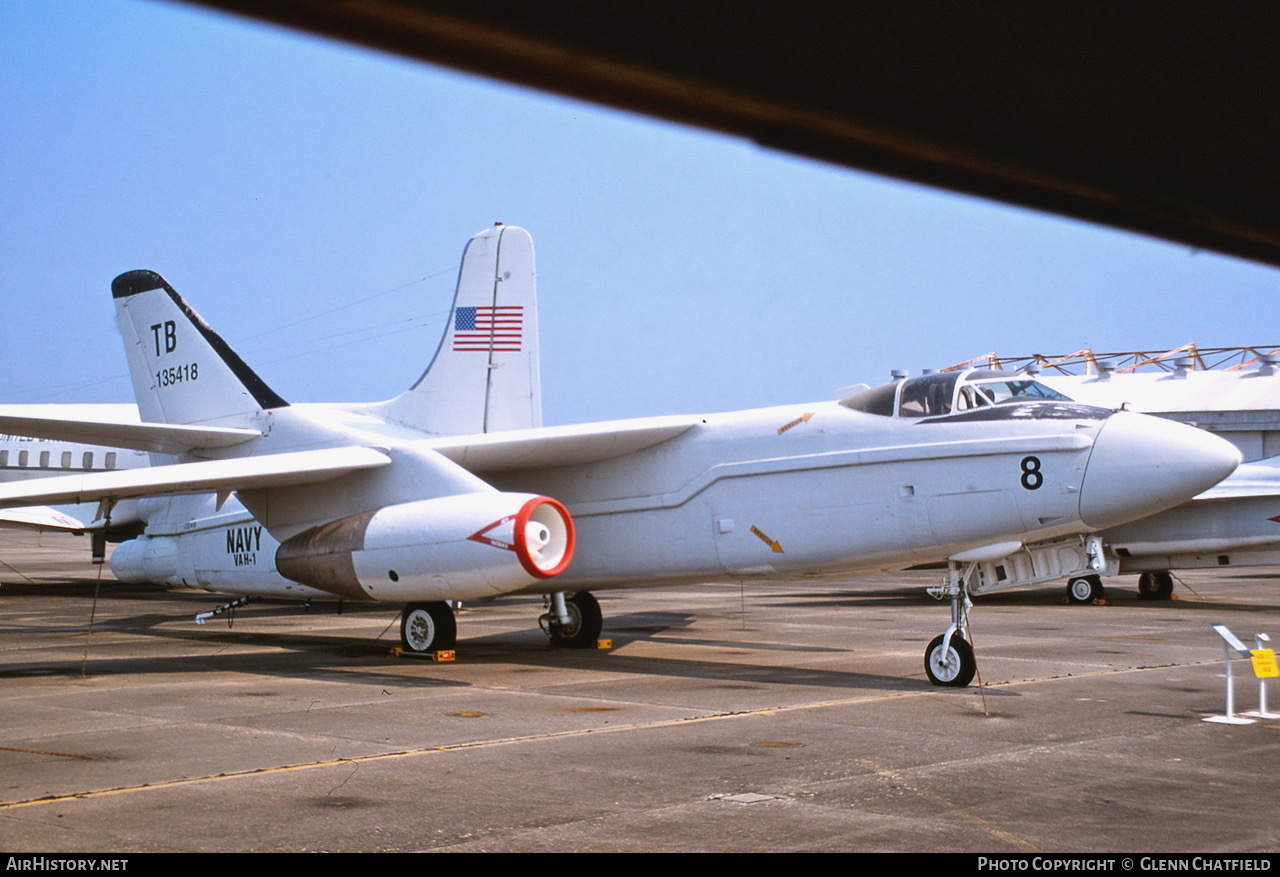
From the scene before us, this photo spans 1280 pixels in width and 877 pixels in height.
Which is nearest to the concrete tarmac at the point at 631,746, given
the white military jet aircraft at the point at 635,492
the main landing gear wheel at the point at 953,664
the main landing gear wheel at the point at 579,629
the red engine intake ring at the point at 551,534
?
the main landing gear wheel at the point at 953,664

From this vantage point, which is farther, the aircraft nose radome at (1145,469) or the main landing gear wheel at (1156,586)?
the main landing gear wheel at (1156,586)

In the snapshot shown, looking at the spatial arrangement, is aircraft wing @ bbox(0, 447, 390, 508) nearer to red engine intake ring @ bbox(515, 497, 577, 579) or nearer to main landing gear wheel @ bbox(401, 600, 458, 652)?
main landing gear wheel @ bbox(401, 600, 458, 652)

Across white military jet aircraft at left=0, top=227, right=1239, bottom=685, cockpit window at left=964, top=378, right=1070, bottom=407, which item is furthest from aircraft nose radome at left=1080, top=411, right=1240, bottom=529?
cockpit window at left=964, top=378, right=1070, bottom=407

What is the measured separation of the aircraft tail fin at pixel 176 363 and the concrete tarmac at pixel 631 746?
3.38 m

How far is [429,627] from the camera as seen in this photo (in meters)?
14.7

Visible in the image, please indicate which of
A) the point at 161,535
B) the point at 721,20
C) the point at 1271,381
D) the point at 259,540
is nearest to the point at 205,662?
the point at 259,540

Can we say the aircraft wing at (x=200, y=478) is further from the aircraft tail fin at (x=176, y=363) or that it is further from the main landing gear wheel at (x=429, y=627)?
the aircraft tail fin at (x=176, y=363)

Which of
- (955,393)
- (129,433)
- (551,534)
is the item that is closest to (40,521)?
(129,433)

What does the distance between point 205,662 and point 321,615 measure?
313 inches

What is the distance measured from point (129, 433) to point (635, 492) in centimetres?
652

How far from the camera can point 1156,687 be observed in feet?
39.4

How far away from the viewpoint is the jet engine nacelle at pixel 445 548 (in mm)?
12094

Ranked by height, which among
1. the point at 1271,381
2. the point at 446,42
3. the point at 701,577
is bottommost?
the point at 701,577
